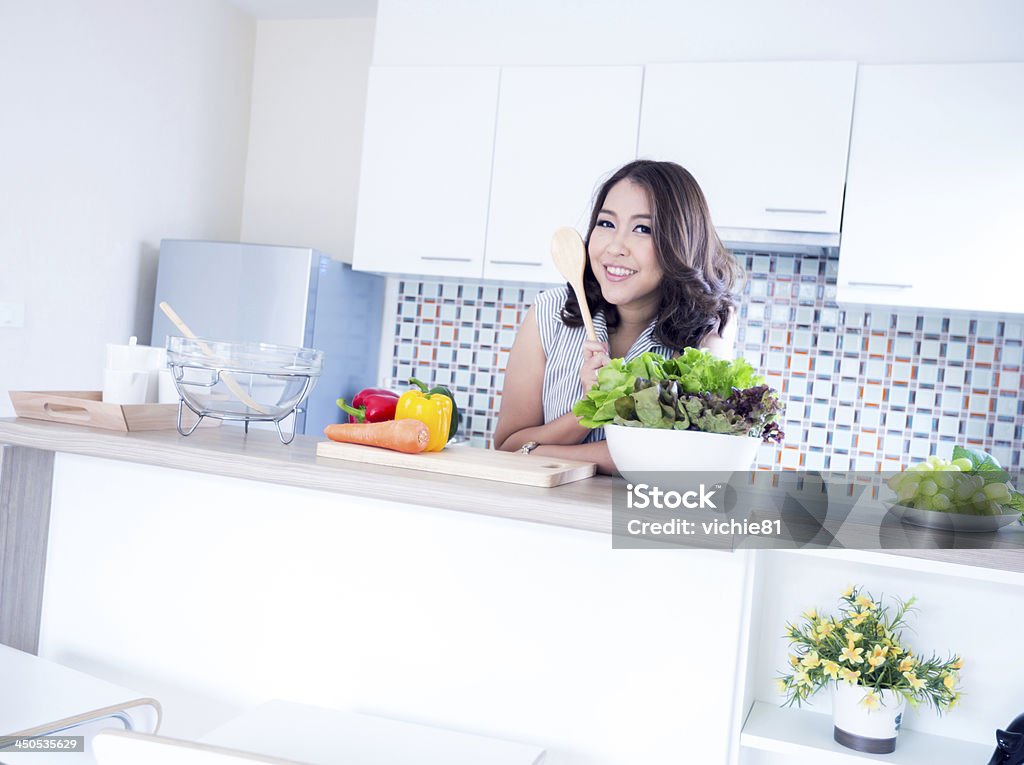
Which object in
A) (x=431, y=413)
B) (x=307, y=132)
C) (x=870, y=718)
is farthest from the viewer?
(x=307, y=132)

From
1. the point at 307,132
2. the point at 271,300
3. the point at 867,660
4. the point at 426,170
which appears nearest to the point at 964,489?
the point at 867,660

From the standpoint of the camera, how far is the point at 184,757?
2.74 ft

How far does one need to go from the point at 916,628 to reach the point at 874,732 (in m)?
0.17

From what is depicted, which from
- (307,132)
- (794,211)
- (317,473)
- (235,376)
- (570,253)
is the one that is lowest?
(317,473)

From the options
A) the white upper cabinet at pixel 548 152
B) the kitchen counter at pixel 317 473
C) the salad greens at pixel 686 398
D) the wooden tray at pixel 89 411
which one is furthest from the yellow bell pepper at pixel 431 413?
the white upper cabinet at pixel 548 152

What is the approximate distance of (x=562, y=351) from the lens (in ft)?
6.88

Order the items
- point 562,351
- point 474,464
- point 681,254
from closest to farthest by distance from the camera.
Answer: point 474,464, point 681,254, point 562,351

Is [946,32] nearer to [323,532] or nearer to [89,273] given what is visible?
[323,532]

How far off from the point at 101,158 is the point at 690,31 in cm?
202

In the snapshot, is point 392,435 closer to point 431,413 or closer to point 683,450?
point 431,413

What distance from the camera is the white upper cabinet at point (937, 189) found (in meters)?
2.63

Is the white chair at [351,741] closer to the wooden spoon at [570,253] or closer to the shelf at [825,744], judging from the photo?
the shelf at [825,744]

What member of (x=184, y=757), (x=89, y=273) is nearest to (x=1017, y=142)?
A: (x=184, y=757)

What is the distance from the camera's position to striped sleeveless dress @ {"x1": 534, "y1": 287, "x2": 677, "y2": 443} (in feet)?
6.70
